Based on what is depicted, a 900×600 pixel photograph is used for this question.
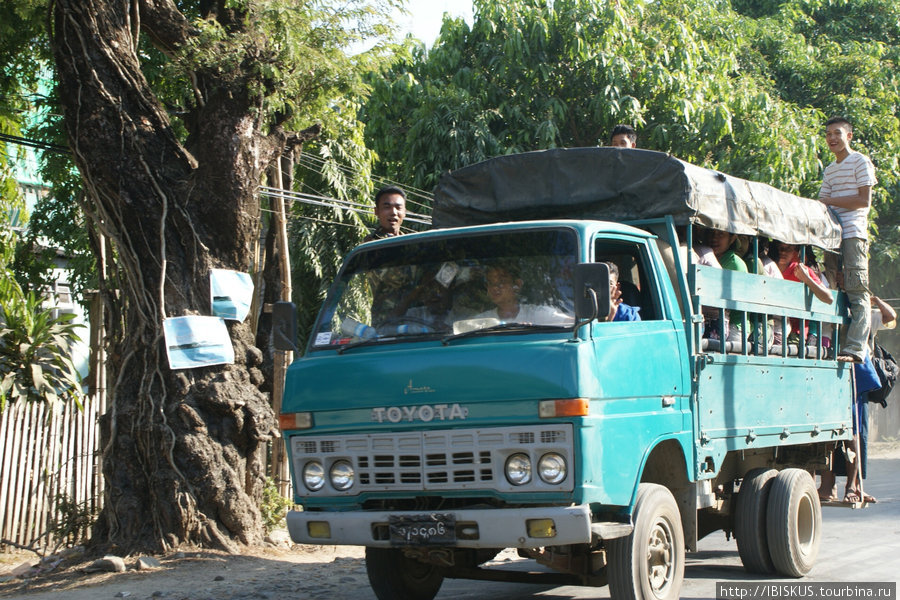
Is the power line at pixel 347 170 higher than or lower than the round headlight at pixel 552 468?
higher

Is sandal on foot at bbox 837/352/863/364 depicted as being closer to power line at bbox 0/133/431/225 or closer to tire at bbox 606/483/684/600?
tire at bbox 606/483/684/600

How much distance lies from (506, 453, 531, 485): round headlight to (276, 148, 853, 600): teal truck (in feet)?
0.04

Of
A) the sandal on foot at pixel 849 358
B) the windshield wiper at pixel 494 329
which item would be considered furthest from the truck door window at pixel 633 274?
the sandal on foot at pixel 849 358

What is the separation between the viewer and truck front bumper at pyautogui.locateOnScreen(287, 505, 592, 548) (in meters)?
4.80

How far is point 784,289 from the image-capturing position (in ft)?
24.4

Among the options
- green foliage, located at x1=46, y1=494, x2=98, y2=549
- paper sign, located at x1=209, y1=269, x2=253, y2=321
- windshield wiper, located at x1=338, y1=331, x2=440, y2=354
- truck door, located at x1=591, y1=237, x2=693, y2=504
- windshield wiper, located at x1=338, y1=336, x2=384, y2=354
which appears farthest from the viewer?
green foliage, located at x1=46, y1=494, x2=98, y2=549

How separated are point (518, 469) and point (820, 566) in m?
3.72

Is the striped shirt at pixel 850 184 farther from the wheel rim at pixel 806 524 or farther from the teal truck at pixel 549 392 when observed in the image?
the wheel rim at pixel 806 524

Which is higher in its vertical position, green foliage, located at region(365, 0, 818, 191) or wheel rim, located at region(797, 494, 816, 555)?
green foliage, located at region(365, 0, 818, 191)

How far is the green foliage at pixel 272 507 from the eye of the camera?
348 inches

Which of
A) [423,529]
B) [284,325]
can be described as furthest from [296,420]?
[423,529]

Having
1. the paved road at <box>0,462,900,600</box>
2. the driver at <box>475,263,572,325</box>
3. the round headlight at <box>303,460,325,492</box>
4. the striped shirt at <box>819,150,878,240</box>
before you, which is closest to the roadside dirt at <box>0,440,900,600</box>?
the paved road at <box>0,462,900,600</box>

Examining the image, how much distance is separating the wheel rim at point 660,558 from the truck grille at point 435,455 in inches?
38.1

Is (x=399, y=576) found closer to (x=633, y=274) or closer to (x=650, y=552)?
(x=650, y=552)
